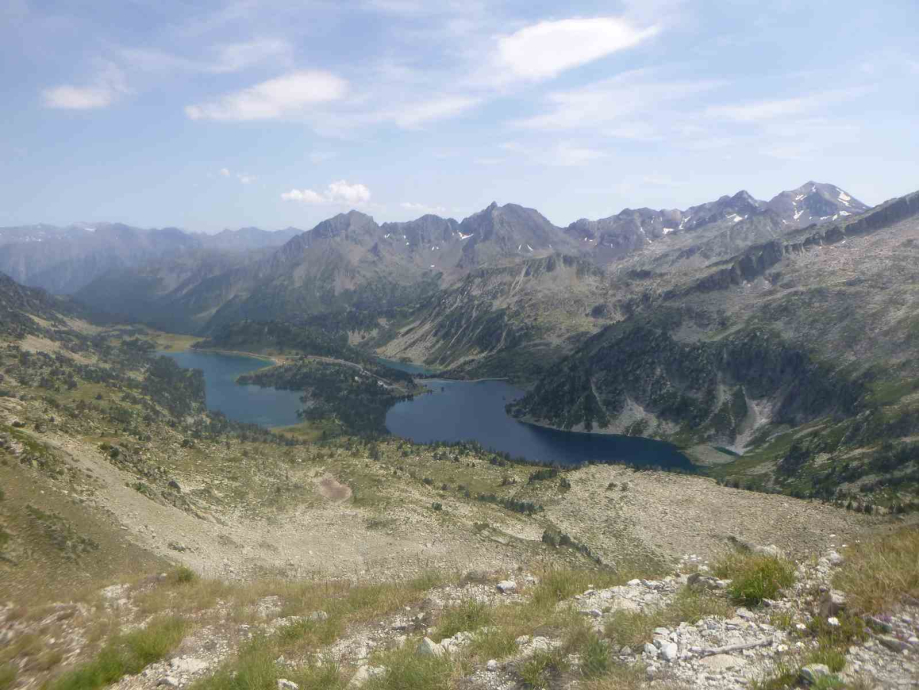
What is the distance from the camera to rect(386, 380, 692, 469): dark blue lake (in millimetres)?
129125

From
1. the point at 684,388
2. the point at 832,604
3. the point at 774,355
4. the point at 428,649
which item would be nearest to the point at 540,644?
the point at 428,649

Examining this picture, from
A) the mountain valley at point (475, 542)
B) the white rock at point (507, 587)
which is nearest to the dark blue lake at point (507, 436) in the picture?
the mountain valley at point (475, 542)

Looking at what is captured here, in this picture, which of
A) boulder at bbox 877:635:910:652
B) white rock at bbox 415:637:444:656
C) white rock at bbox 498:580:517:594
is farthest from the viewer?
white rock at bbox 498:580:517:594

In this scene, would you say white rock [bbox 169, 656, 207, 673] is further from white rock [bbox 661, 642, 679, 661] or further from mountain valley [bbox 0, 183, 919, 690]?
white rock [bbox 661, 642, 679, 661]

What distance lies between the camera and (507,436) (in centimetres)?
14975

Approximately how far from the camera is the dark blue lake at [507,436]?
424ft

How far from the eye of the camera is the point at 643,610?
36.3 feet

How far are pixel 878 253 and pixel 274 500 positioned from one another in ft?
604

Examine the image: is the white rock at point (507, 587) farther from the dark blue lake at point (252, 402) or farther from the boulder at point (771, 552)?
the dark blue lake at point (252, 402)

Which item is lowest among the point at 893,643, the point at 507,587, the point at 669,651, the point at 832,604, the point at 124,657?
the point at 507,587

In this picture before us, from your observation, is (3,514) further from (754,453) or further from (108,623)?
(754,453)

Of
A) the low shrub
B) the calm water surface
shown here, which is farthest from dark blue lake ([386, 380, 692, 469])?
the low shrub

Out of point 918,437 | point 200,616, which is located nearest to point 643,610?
point 200,616

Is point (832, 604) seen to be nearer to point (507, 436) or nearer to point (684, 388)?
point (507, 436)
